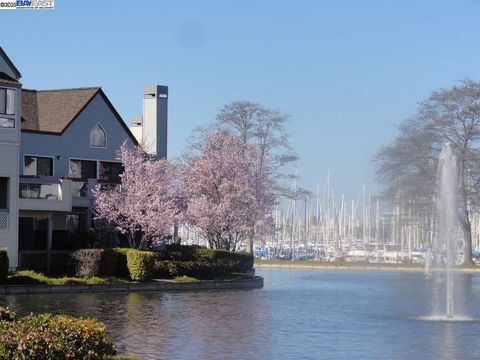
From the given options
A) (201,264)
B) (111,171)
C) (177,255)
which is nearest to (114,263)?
(201,264)

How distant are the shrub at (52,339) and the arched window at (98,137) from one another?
4269 cm

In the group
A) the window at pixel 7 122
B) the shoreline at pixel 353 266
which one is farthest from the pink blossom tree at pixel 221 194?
the shoreline at pixel 353 266

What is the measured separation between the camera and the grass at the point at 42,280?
40144 millimetres

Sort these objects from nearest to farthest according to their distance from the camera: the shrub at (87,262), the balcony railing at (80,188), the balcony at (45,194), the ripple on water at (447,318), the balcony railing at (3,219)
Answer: the ripple on water at (447,318) → the shrub at (87,262) → the balcony railing at (3,219) → the balcony at (45,194) → the balcony railing at (80,188)

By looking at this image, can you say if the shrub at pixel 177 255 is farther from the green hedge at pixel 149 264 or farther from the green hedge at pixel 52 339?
the green hedge at pixel 52 339

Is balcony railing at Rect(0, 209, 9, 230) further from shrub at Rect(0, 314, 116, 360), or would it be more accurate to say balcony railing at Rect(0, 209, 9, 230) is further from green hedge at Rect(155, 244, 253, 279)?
shrub at Rect(0, 314, 116, 360)

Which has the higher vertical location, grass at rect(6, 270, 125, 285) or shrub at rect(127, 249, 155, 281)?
shrub at rect(127, 249, 155, 281)

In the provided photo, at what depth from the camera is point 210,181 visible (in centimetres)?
6272

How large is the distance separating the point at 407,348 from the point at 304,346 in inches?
96.6

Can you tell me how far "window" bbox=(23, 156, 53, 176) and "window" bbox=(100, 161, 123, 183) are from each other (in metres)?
3.55

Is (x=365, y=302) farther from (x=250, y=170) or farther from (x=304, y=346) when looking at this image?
(x=250, y=170)

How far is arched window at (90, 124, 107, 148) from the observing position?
57562mm

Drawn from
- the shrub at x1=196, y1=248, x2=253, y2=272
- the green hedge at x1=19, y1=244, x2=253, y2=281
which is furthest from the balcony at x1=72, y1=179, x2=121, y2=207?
the shrub at x1=196, y1=248, x2=253, y2=272

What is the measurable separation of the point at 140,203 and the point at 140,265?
357 inches
